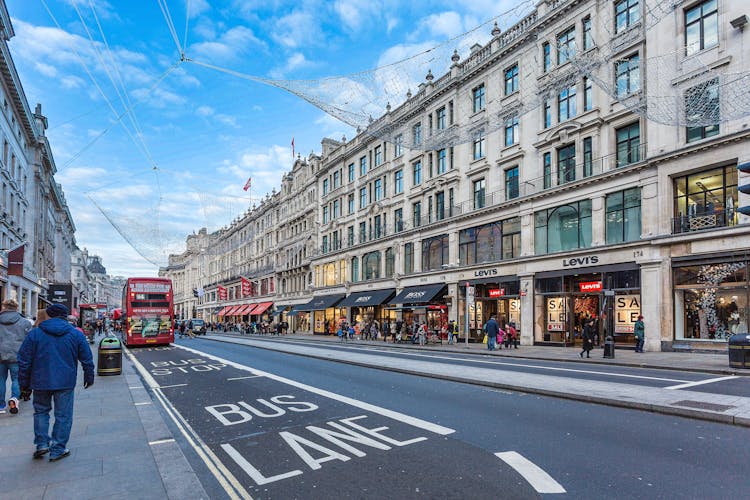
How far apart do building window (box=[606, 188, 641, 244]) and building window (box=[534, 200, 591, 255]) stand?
3.77 feet

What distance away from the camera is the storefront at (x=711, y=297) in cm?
1864

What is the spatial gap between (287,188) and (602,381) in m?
56.5

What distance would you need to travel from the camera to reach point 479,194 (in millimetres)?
31656

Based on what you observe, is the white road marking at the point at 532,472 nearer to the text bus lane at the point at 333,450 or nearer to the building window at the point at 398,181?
the text bus lane at the point at 333,450

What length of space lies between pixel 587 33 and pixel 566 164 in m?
6.92

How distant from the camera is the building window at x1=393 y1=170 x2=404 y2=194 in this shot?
1554 inches

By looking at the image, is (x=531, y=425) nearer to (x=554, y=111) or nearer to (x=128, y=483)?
(x=128, y=483)

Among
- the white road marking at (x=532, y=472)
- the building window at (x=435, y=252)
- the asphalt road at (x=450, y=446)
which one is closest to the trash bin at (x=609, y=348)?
the asphalt road at (x=450, y=446)

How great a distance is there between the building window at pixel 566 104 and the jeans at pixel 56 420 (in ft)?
86.9

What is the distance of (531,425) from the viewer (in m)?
7.22

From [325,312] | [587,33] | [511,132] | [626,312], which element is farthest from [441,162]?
[325,312]

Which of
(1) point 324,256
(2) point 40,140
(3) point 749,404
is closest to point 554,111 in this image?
(3) point 749,404

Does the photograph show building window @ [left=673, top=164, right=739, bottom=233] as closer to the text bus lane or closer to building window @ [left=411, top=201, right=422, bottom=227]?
the text bus lane

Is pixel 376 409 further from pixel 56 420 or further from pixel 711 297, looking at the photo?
pixel 711 297
